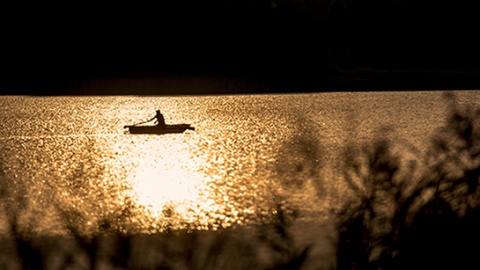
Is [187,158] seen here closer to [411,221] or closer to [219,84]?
[411,221]

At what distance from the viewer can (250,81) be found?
339ft

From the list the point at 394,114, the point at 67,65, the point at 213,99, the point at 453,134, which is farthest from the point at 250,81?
the point at 453,134

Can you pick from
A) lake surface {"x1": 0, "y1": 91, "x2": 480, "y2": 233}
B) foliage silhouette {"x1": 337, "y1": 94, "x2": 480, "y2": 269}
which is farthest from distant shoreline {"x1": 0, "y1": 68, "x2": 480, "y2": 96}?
foliage silhouette {"x1": 337, "y1": 94, "x2": 480, "y2": 269}

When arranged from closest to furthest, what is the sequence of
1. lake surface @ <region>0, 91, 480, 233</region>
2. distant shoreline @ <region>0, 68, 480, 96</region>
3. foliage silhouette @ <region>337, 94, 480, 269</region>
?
foliage silhouette @ <region>337, 94, 480, 269</region>
lake surface @ <region>0, 91, 480, 233</region>
distant shoreline @ <region>0, 68, 480, 96</region>

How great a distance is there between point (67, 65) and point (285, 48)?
2553cm

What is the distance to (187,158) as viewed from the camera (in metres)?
38.6

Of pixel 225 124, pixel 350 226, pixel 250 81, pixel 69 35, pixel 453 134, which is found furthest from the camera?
pixel 250 81

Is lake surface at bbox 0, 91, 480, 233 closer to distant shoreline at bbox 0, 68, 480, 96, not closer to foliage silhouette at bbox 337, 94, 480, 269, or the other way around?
foliage silhouette at bbox 337, 94, 480, 269

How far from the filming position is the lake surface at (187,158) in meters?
20.4

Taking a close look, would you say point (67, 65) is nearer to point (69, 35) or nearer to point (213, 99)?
point (69, 35)

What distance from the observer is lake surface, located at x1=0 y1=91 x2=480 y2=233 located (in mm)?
20436

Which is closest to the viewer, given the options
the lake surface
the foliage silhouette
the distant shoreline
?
the foliage silhouette

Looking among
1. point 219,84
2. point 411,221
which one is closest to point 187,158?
point 411,221

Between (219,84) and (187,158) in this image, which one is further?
(219,84)
